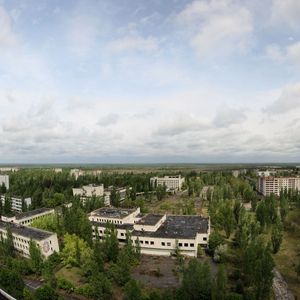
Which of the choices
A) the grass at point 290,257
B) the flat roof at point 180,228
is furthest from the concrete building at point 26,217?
the grass at point 290,257

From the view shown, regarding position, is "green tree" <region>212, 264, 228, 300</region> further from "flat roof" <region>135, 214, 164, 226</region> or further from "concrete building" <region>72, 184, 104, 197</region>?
"concrete building" <region>72, 184, 104, 197</region>

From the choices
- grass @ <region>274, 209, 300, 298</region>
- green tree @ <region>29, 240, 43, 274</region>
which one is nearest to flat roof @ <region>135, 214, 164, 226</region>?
green tree @ <region>29, 240, 43, 274</region>

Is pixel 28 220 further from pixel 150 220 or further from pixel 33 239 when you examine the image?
pixel 150 220

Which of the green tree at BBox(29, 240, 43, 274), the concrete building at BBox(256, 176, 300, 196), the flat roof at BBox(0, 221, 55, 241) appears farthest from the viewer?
the concrete building at BBox(256, 176, 300, 196)

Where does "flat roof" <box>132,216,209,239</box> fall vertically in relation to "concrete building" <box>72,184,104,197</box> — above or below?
below

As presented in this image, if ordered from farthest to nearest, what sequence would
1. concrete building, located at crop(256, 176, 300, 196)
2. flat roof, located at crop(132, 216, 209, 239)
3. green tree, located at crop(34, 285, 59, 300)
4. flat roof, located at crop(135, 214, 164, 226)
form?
concrete building, located at crop(256, 176, 300, 196), flat roof, located at crop(135, 214, 164, 226), flat roof, located at crop(132, 216, 209, 239), green tree, located at crop(34, 285, 59, 300)

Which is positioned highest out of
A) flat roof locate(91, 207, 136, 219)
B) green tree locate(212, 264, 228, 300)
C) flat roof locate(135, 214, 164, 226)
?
flat roof locate(91, 207, 136, 219)

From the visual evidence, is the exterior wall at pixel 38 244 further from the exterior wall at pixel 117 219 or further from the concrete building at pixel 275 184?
the concrete building at pixel 275 184
